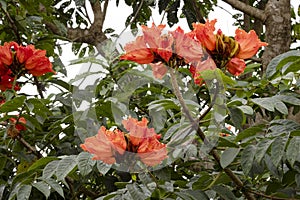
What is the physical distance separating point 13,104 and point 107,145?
15.5 inches

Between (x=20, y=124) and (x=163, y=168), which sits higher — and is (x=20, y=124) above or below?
above

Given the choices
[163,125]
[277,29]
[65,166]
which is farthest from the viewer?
[277,29]

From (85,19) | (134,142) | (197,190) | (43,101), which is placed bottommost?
(197,190)

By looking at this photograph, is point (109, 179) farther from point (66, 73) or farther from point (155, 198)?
point (66, 73)

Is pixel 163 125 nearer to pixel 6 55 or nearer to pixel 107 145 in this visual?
pixel 107 145

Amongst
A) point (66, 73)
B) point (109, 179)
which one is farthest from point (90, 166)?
point (66, 73)

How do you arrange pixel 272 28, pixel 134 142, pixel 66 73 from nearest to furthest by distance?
pixel 134 142
pixel 66 73
pixel 272 28

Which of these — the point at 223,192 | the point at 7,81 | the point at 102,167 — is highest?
the point at 7,81

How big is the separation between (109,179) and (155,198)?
32 cm

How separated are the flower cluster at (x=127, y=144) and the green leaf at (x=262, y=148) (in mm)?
155

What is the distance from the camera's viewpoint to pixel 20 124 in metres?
1.30

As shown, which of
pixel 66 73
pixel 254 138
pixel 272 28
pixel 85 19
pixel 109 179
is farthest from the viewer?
pixel 85 19

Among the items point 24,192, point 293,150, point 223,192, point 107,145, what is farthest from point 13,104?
point 293,150

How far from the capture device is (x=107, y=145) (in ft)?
2.80
